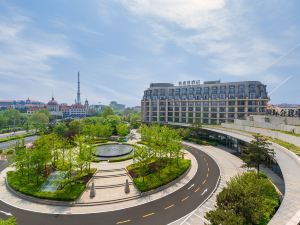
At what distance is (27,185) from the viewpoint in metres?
37.8

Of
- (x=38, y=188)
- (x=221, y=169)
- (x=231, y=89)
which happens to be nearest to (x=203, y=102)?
(x=231, y=89)

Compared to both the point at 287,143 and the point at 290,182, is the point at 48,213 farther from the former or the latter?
the point at 287,143

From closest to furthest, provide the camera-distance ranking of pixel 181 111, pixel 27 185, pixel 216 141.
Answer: pixel 27 185 < pixel 216 141 < pixel 181 111

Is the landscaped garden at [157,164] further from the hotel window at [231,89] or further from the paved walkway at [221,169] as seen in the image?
the hotel window at [231,89]

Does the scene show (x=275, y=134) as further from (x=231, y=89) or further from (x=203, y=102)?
(x=203, y=102)

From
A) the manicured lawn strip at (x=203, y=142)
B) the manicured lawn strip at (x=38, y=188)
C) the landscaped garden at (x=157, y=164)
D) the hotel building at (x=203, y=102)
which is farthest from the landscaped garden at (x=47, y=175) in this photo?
the hotel building at (x=203, y=102)

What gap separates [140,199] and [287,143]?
126ft

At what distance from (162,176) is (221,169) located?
1561 cm

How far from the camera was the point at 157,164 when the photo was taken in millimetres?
47531

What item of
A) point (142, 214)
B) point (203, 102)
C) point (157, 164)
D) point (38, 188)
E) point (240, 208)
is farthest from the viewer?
point (203, 102)

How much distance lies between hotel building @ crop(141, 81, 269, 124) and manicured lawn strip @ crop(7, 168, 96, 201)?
79.1 meters

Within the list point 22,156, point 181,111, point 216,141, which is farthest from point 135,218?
point 181,111

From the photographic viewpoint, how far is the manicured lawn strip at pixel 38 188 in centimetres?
3322

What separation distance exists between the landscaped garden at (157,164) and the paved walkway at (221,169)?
8.69 m
